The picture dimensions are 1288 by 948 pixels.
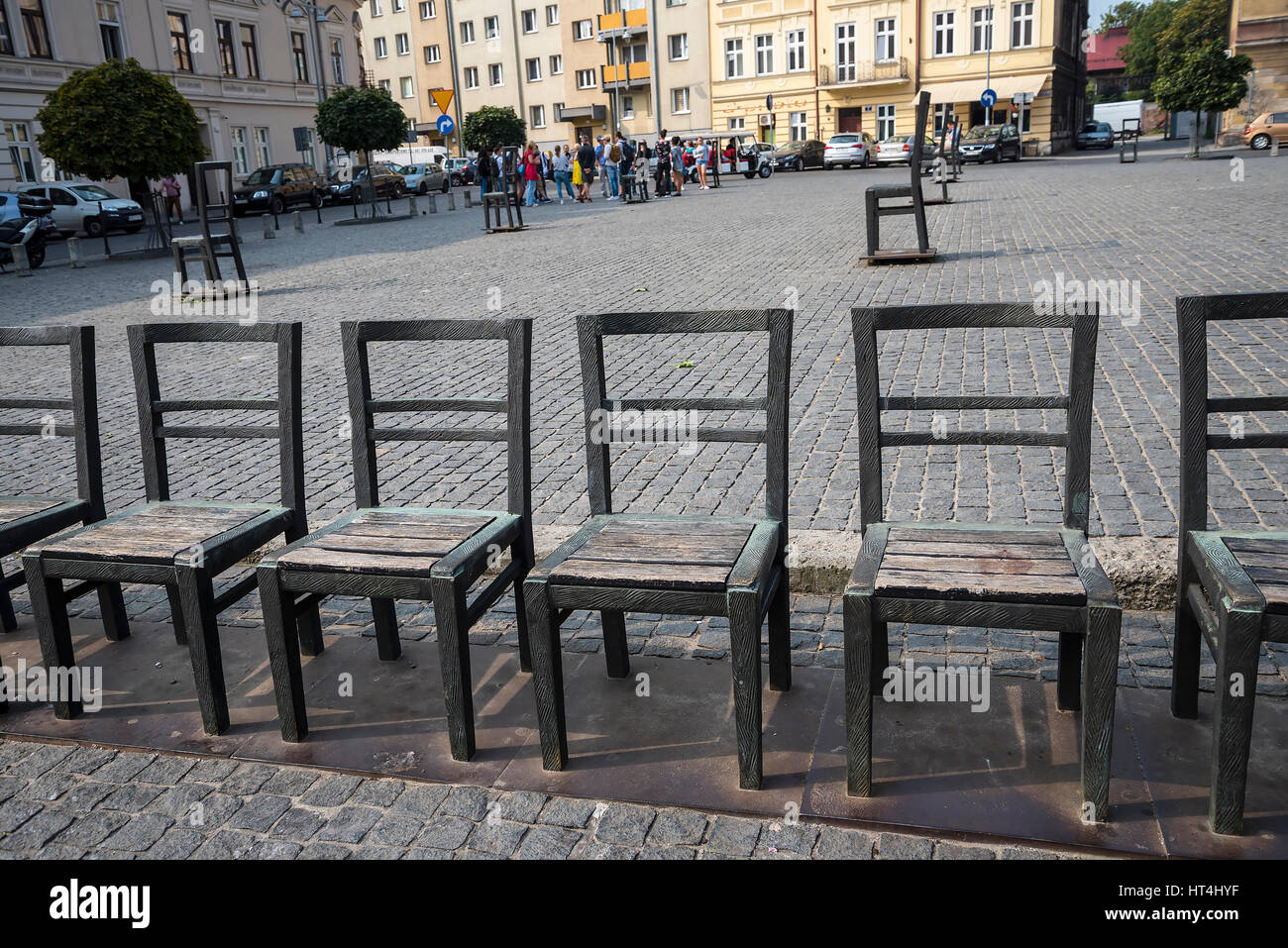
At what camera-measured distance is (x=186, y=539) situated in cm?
338

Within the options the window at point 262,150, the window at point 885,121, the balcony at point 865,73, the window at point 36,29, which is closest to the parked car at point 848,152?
the balcony at point 865,73

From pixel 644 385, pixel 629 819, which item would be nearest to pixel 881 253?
pixel 644 385

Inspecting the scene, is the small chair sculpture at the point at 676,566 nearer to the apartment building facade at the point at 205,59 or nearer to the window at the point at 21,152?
the apartment building facade at the point at 205,59

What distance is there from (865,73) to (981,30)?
5.53m

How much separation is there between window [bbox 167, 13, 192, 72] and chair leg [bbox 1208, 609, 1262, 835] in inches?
1755

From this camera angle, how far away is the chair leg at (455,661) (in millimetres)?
2959

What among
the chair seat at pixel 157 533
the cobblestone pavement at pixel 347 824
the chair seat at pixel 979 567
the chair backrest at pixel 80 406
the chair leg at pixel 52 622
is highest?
the chair backrest at pixel 80 406

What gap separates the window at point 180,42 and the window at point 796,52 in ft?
93.1

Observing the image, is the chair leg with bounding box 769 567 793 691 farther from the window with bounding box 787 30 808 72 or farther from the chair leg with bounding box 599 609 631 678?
the window with bounding box 787 30 808 72

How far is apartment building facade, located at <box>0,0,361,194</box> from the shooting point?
33.8 m

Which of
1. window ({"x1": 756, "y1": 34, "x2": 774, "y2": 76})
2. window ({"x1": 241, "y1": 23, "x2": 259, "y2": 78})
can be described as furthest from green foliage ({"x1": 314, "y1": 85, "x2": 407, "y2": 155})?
window ({"x1": 756, "y1": 34, "x2": 774, "y2": 76})
